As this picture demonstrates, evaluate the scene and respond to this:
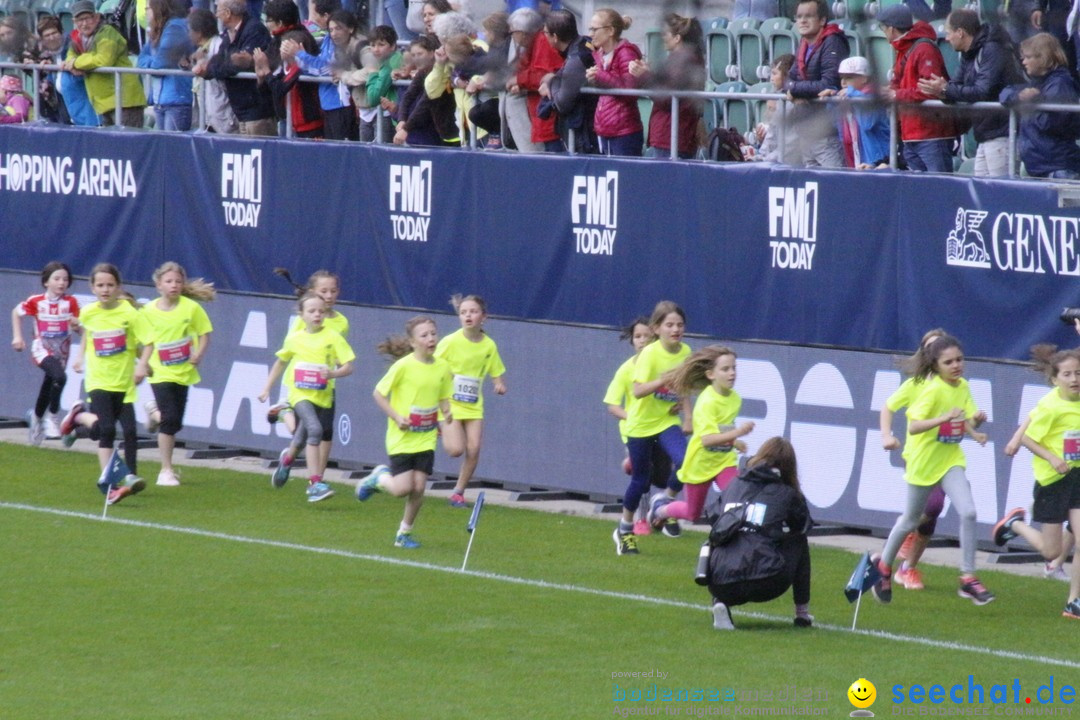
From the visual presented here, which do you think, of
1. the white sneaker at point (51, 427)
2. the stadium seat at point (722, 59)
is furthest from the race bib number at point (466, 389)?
the white sneaker at point (51, 427)

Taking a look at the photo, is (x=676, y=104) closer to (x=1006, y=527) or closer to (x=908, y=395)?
(x=908, y=395)

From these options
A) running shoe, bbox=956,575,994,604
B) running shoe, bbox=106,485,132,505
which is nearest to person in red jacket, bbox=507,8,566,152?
running shoe, bbox=956,575,994,604

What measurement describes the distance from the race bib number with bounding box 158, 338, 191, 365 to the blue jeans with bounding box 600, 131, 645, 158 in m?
3.99

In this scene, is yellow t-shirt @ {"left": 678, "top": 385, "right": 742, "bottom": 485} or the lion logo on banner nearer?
yellow t-shirt @ {"left": 678, "top": 385, "right": 742, "bottom": 485}

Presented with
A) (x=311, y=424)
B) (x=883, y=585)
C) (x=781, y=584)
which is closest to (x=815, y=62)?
(x=781, y=584)

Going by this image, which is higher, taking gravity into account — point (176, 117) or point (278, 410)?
point (176, 117)

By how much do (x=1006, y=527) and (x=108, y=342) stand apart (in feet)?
24.5

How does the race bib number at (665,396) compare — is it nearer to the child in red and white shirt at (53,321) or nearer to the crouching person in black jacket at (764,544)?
the crouching person in black jacket at (764,544)

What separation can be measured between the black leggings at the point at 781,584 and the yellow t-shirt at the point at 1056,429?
1.98m

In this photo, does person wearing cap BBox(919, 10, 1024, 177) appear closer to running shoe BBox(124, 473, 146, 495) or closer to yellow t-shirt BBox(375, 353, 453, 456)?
yellow t-shirt BBox(375, 353, 453, 456)

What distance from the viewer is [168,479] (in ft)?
51.4

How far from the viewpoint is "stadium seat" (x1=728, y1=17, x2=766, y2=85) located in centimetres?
1089

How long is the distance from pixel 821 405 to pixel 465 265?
3970 mm

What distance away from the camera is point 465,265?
645 inches
